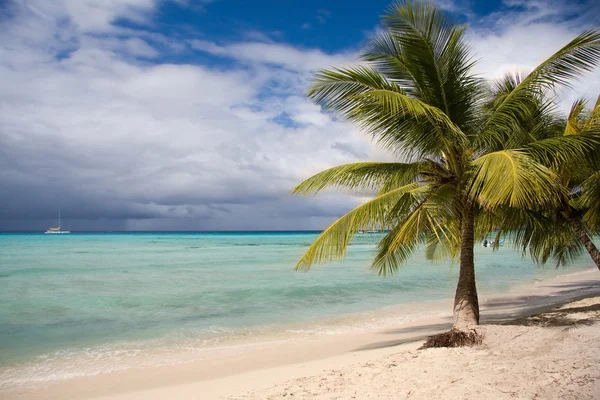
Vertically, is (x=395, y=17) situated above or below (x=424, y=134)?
above

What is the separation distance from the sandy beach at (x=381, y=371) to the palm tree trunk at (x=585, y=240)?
1.27m

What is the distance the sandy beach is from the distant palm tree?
5.74 feet

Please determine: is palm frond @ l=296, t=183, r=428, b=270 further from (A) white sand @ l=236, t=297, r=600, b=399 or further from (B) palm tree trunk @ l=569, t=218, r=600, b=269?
(B) palm tree trunk @ l=569, t=218, r=600, b=269

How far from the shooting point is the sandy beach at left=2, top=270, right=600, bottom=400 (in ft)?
13.1

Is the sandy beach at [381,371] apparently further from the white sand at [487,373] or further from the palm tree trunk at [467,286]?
the palm tree trunk at [467,286]

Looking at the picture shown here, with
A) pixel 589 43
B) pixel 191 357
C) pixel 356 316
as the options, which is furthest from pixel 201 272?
pixel 589 43

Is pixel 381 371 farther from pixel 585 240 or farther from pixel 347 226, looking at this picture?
pixel 585 240

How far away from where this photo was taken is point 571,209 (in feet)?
26.5

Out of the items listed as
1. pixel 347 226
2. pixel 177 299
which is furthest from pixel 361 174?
pixel 177 299

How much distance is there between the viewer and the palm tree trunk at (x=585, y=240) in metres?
7.88

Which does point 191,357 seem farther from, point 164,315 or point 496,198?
point 496,198

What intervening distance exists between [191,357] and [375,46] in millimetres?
6332

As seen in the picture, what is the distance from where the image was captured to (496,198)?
200 inches

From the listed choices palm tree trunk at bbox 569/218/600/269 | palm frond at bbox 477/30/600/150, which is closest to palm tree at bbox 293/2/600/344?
palm frond at bbox 477/30/600/150
